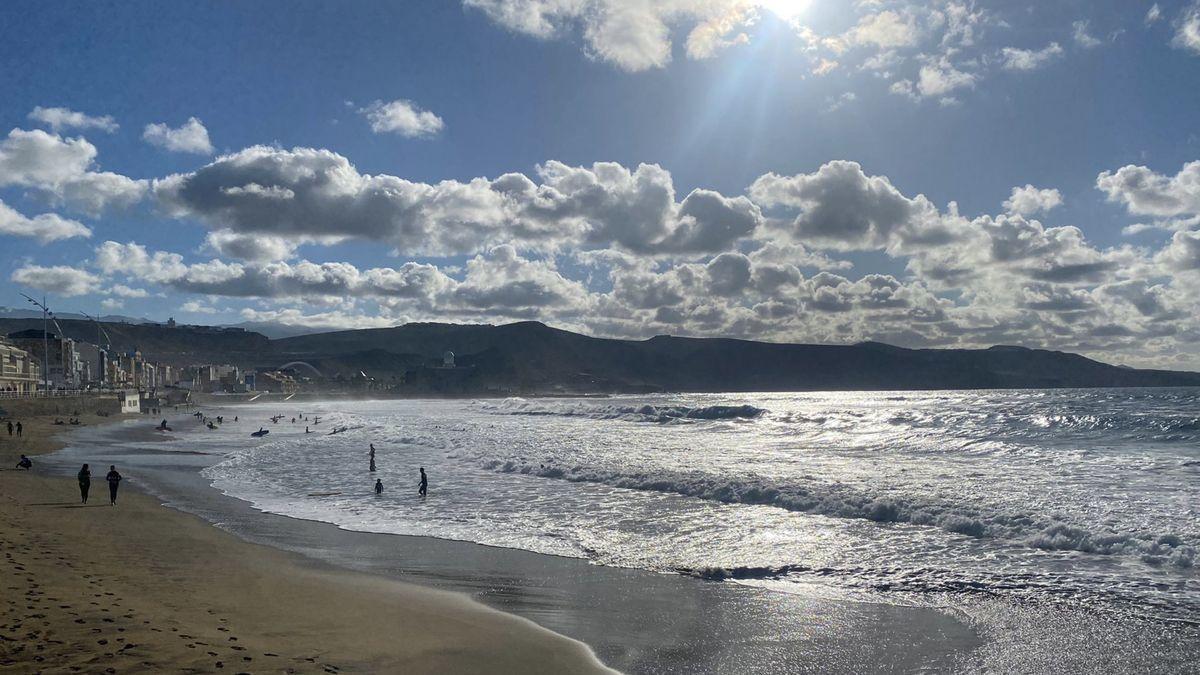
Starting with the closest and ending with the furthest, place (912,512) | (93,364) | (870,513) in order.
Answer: (912,512) → (870,513) → (93,364)

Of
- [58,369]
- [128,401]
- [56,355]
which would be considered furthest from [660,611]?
[58,369]

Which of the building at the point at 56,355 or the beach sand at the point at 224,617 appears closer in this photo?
the beach sand at the point at 224,617

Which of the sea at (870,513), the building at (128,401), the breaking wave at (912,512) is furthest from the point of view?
the building at (128,401)

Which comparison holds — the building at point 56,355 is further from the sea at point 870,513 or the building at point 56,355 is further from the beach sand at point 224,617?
the beach sand at point 224,617

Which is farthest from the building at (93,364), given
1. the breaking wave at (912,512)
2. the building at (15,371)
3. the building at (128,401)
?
the breaking wave at (912,512)

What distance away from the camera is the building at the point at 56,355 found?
139500 millimetres

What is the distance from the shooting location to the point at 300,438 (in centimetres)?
5903

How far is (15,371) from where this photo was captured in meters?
103

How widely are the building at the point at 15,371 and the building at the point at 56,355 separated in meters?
24.6

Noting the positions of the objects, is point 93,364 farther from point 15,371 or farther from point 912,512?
point 912,512

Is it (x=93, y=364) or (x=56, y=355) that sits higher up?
(x=56, y=355)

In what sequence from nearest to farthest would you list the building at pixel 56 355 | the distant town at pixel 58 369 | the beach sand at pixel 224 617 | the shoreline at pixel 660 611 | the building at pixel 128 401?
the beach sand at pixel 224 617
the shoreline at pixel 660 611
the building at pixel 128 401
the distant town at pixel 58 369
the building at pixel 56 355

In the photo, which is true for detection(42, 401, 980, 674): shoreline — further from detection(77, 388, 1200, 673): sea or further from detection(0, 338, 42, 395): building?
detection(0, 338, 42, 395): building

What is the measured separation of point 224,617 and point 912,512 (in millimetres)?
16493
